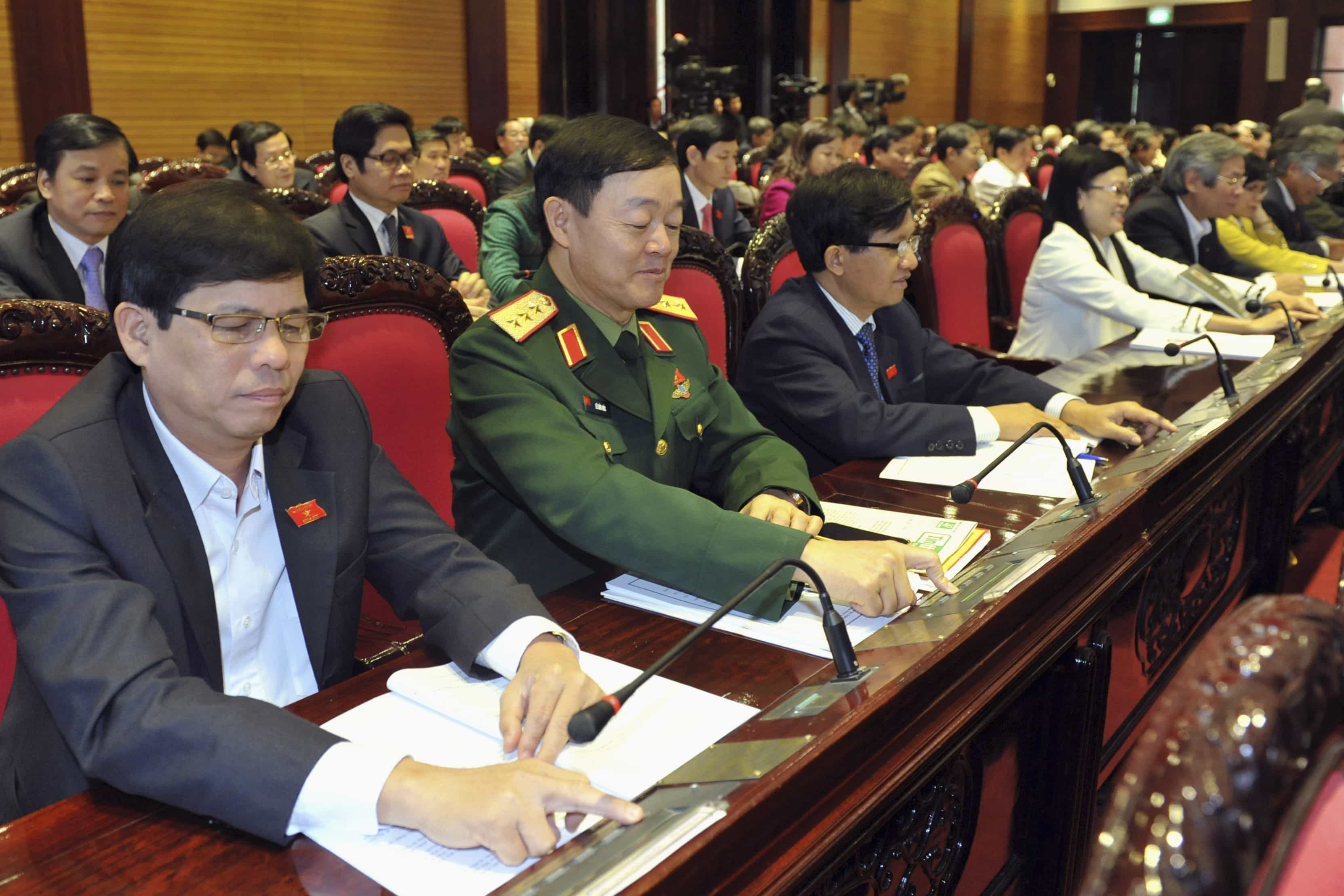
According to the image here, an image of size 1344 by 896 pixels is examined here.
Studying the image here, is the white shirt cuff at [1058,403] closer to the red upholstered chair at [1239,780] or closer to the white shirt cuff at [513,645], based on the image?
Answer: the white shirt cuff at [513,645]

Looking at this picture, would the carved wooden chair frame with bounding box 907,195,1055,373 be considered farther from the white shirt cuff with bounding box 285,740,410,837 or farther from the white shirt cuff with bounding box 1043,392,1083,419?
the white shirt cuff with bounding box 285,740,410,837

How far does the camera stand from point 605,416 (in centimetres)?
159

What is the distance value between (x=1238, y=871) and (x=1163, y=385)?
2222 mm

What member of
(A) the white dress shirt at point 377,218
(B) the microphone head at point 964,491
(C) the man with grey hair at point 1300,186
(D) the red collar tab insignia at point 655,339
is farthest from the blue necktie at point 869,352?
(C) the man with grey hair at point 1300,186

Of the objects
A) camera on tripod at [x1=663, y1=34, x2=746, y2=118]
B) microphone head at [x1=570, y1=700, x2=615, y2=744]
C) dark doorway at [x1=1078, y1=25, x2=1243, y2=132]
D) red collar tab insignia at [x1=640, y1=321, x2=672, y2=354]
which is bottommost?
microphone head at [x1=570, y1=700, x2=615, y2=744]

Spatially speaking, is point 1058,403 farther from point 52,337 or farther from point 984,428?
point 52,337

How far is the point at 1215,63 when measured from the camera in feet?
51.2

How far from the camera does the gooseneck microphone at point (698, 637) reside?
90cm

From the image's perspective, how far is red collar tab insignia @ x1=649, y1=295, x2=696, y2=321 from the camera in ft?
5.83

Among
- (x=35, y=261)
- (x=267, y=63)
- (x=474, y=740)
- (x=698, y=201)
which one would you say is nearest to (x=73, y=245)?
(x=35, y=261)

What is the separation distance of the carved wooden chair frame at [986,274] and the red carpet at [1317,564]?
3.00 ft

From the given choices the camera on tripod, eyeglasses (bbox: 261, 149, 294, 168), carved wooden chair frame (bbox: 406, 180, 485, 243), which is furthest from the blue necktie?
the camera on tripod

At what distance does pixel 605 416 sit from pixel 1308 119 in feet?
25.1

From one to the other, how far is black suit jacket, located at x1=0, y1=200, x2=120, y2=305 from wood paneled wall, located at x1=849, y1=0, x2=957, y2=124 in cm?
1080
